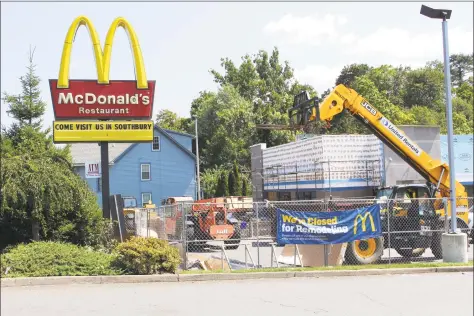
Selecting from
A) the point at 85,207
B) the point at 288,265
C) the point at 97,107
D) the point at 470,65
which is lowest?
the point at 288,265

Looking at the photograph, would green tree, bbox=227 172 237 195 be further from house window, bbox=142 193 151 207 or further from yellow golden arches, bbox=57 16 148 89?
yellow golden arches, bbox=57 16 148 89

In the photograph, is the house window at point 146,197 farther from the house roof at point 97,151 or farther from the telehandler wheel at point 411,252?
the telehandler wheel at point 411,252

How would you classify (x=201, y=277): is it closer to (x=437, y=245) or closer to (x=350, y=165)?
(x=437, y=245)

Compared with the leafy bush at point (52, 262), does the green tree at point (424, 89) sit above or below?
above

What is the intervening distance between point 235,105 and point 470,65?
5232 cm

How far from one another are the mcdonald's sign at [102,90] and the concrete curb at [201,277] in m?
6.74

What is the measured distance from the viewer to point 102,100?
17469mm

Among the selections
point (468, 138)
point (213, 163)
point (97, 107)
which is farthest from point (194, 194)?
point (97, 107)

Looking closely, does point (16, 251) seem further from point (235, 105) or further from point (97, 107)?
point (235, 105)

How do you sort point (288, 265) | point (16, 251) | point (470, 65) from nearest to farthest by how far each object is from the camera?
point (16, 251), point (288, 265), point (470, 65)

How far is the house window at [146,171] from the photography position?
49.0m

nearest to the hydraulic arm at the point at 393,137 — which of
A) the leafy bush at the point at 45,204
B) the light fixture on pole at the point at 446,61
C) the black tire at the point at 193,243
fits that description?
the light fixture on pole at the point at 446,61

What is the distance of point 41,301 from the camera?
1015cm

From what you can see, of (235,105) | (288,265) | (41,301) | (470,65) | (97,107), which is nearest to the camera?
(41,301)
